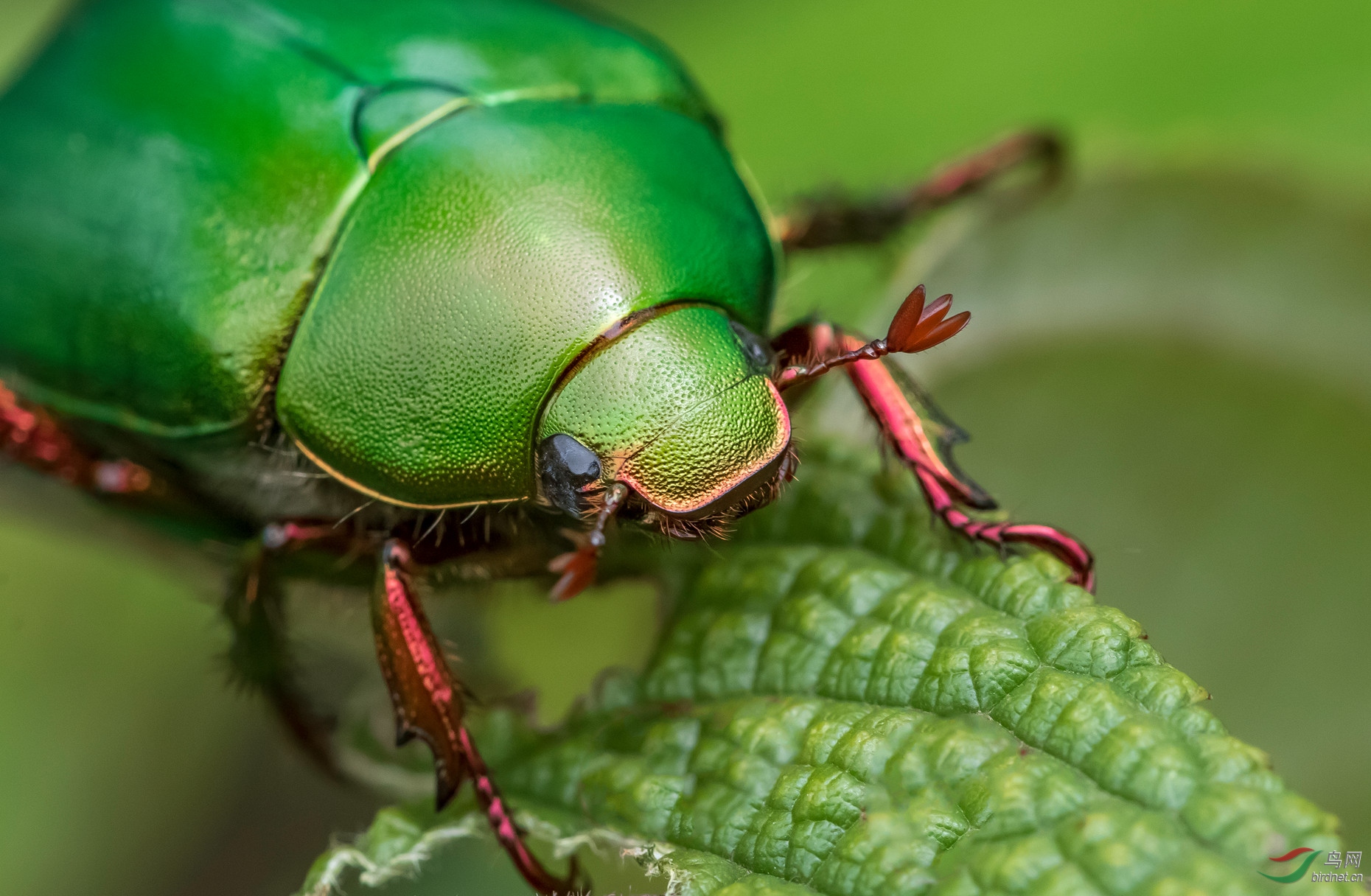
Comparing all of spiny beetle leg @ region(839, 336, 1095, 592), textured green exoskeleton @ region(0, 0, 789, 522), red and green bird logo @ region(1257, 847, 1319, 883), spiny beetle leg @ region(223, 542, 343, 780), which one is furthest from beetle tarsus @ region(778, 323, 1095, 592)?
spiny beetle leg @ region(223, 542, 343, 780)

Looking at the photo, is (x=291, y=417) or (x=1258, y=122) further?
(x=1258, y=122)

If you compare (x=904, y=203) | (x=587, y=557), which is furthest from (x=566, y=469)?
(x=904, y=203)

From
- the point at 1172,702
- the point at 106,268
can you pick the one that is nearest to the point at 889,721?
the point at 1172,702

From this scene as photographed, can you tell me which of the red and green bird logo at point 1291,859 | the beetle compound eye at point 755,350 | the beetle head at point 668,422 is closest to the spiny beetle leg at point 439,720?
the beetle head at point 668,422

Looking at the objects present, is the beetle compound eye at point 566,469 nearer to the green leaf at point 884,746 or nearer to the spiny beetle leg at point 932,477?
the green leaf at point 884,746

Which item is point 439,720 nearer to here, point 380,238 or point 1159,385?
point 380,238

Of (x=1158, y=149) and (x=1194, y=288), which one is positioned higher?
(x=1158, y=149)

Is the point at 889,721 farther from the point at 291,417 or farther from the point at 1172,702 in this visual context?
the point at 291,417
